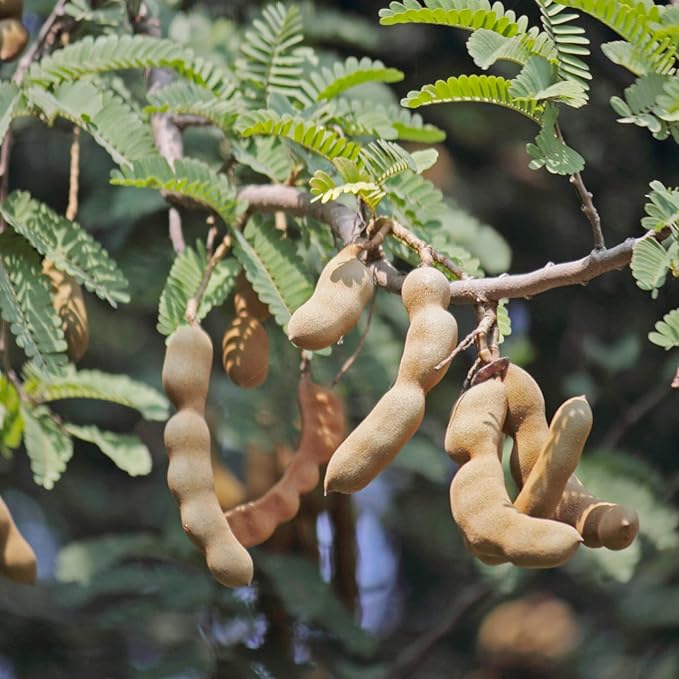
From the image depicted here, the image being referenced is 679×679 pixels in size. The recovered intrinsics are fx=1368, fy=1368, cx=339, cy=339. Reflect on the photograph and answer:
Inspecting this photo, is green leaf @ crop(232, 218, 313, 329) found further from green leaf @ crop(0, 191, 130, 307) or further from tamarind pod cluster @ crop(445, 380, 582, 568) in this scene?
tamarind pod cluster @ crop(445, 380, 582, 568)

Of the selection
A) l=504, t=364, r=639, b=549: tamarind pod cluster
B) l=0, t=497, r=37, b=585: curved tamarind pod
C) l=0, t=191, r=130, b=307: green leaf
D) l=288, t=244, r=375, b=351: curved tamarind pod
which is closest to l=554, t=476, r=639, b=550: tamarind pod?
l=504, t=364, r=639, b=549: tamarind pod cluster

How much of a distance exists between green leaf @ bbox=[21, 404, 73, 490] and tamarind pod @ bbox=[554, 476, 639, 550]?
0.81 meters

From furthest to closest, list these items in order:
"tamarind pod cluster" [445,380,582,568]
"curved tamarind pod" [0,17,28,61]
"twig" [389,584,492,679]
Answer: "twig" [389,584,492,679] → "curved tamarind pod" [0,17,28,61] → "tamarind pod cluster" [445,380,582,568]

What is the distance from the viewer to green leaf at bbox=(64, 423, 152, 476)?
192 centimetres

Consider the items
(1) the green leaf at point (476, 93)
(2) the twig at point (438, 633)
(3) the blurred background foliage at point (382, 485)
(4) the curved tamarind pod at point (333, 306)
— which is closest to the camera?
(4) the curved tamarind pod at point (333, 306)

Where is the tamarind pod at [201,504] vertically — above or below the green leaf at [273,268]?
below

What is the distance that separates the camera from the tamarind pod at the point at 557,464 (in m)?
1.21

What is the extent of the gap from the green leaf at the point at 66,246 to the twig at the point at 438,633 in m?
1.30

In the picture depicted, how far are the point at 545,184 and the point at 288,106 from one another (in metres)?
1.42

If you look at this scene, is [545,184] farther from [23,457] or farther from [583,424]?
[583,424]

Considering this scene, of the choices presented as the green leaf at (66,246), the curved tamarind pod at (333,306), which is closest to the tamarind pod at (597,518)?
the curved tamarind pod at (333,306)

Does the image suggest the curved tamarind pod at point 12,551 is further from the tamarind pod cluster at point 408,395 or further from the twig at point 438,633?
the twig at point 438,633

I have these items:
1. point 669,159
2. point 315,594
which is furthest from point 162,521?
point 669,159

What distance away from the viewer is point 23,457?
3117 mm
